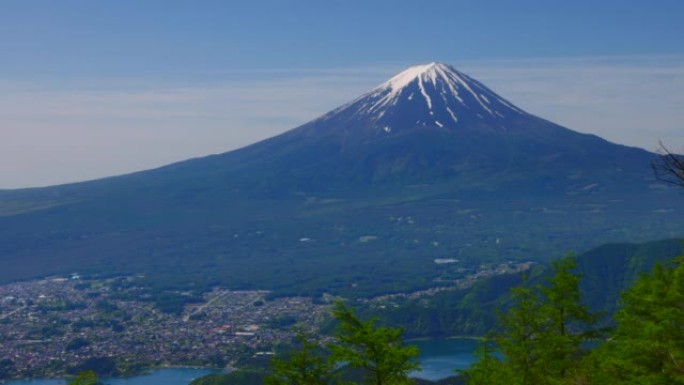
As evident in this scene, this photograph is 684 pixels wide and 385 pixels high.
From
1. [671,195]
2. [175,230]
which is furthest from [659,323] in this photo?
[671,195]

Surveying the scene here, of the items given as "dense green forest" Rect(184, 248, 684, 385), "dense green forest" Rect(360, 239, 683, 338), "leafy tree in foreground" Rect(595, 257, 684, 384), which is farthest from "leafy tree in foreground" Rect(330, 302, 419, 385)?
"dense green forest" Rect(360, 239, 683, 338)

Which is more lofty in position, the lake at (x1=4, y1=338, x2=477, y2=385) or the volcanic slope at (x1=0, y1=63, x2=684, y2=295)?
the volcanic slope at (x1=0, y1=63, x2=684, y2=295)

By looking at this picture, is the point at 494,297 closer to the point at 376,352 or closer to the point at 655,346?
the point at 655,346

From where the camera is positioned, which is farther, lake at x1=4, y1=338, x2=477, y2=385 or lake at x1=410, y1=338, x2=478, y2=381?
lake at x1=4, y1=338, x2=477, y2=385

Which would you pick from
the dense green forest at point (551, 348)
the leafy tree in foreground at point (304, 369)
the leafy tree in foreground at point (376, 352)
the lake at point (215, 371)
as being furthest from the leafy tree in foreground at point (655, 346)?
the lake at point (215, 371)

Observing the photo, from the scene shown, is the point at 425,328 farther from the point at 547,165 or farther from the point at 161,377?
the point at 547,165

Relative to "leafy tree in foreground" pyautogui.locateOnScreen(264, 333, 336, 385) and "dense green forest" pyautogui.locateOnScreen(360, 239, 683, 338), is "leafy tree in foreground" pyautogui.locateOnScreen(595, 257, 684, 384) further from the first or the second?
"dense green forest" pyautogui.locateOnScreen(360, 239, 683, 338)
